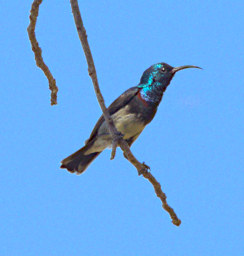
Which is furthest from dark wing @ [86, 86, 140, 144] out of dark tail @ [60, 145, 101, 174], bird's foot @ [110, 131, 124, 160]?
bird's foot @ [110, 131, 124, 160]

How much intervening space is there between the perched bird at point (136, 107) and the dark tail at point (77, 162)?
0.46 feet

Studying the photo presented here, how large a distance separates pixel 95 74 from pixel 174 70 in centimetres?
221

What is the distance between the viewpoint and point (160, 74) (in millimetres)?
6105

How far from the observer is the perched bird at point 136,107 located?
601cm

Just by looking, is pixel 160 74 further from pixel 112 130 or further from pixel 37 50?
pixel 37 50

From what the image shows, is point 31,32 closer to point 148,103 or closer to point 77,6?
point 77,6

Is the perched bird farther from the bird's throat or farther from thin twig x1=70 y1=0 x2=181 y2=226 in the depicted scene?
thin twig x1=70 y1=0 x2=181 y2=226

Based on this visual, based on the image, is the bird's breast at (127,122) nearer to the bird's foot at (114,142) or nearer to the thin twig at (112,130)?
the thin twig at (112,130)

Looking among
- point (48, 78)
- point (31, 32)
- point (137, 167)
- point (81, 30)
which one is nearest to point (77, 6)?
point (81, 30)

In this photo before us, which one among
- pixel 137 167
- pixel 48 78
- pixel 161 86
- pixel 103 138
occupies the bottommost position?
pixel 137 167

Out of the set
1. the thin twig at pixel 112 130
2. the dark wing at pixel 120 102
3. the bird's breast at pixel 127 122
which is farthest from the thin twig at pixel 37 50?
the dark wing at pixel 120 102

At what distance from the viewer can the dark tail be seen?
6.43 meters

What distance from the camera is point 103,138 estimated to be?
6152 mm

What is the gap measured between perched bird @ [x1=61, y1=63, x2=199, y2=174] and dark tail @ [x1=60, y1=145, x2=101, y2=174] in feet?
0.46
